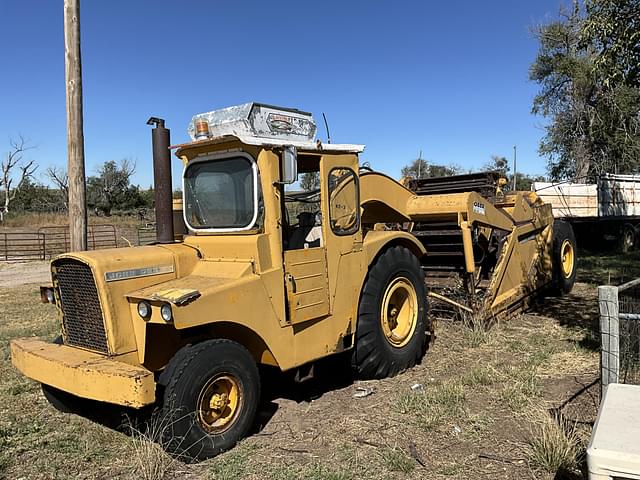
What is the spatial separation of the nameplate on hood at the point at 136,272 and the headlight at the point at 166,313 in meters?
0.64

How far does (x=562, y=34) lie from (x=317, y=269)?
26363mm

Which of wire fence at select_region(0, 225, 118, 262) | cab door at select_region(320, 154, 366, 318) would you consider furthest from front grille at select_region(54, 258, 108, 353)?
wire fence at select_region(0, 225, 118, 262)

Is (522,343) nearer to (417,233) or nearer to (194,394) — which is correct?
(417,233)

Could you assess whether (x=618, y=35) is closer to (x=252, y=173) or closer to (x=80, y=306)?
(x=252, y=173)

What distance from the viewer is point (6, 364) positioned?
21.5ft

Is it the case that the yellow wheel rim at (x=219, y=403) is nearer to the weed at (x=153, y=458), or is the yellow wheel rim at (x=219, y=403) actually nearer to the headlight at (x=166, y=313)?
the weed at (x=153, y=458)

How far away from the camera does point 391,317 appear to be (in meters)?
6.21

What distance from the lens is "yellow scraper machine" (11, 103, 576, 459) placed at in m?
4.08

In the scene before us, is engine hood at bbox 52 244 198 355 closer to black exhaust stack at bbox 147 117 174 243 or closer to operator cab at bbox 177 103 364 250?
black exhaust stack at bbox 147 117 174 243

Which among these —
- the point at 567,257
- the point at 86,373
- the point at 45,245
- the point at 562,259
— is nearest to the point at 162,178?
the point at 86,373

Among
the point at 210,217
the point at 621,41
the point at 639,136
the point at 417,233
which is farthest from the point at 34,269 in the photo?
the point at 639,136

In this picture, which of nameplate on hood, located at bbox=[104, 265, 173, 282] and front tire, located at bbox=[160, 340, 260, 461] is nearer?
front tire, located at bbox=[160, 340, 260, 461]

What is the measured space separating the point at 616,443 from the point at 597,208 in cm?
1649

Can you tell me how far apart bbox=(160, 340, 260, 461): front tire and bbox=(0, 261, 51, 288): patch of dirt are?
40.0 feet
